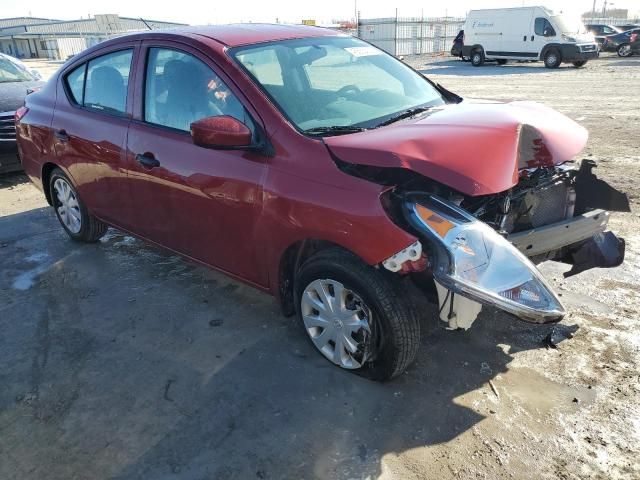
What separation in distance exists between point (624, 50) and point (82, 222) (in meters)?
27.5

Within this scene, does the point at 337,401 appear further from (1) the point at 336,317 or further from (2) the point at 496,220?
(2) the point at 496,220

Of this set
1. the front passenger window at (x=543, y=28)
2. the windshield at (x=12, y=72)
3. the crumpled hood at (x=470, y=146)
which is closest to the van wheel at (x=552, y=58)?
the front passenger window at (x=543, y=28)

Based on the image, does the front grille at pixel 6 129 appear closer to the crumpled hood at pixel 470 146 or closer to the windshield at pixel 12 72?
the windshield at pixel 12 72

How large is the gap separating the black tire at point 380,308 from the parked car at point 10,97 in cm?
596

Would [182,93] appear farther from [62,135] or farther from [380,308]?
[380,308]

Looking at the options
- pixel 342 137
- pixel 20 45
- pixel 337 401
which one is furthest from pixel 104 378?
pixel 20 45

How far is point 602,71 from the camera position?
62.1 ft

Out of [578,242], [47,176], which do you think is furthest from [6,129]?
[578,242]

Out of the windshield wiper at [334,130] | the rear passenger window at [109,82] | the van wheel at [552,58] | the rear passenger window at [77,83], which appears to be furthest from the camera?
the van wheel at [552,58]

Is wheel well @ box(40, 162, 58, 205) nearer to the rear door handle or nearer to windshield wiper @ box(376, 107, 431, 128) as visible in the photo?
the rear door handle

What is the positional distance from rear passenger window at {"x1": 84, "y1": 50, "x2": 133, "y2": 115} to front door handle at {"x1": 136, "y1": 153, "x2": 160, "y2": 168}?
1.46 feet

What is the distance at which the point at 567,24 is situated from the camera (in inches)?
808

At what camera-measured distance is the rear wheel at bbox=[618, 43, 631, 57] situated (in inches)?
973

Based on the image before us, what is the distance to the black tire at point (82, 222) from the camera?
4.72m
